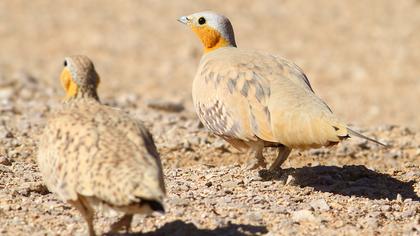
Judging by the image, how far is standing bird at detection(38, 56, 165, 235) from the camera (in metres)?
6.34

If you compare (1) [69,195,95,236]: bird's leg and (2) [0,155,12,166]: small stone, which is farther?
(2) [0,155,12,166]: small stone

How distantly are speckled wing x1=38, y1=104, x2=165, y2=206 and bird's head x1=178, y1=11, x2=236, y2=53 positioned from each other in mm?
3542

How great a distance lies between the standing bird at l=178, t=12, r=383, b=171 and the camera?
8375 mm

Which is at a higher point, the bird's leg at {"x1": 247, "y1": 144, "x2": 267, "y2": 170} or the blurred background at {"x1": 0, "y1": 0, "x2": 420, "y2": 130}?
the blurred background at {"x1": 0, "y1": 0, "x2": 420, "y2": 130}

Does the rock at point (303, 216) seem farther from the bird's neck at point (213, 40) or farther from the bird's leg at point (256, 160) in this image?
the bird's neck at point (213, 40)

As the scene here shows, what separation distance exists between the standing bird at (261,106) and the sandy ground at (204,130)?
458 millimetres

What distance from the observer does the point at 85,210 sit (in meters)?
6.86

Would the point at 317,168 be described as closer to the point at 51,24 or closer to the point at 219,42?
the point at 219,42

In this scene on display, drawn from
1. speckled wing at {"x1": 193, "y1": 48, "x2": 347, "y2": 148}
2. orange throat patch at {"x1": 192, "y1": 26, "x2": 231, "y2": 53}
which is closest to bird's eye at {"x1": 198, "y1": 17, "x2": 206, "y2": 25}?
orange throat patch at {"x1": 192, "y1": 26, "x2": 231, "y2": 53}

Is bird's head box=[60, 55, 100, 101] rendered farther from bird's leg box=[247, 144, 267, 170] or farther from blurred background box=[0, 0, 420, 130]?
blurred background box=[0, 0, 420, 130]

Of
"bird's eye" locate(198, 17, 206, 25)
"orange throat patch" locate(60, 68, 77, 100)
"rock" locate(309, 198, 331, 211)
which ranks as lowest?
"rock" locate(309, 198, 331, 211)

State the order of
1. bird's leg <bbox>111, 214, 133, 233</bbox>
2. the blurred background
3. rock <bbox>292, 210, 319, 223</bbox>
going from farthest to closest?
the blurred background
rock <bbox>292, 210, 319, 223</bbox>
bird's leg <bbox>111, 214, 133, 233</bbox>

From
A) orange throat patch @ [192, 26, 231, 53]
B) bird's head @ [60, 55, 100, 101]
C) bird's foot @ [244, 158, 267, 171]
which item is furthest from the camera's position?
orange throat patch @ [192, 26, 231, 53]

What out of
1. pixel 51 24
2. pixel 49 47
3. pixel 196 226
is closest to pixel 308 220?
pixel 196 226
